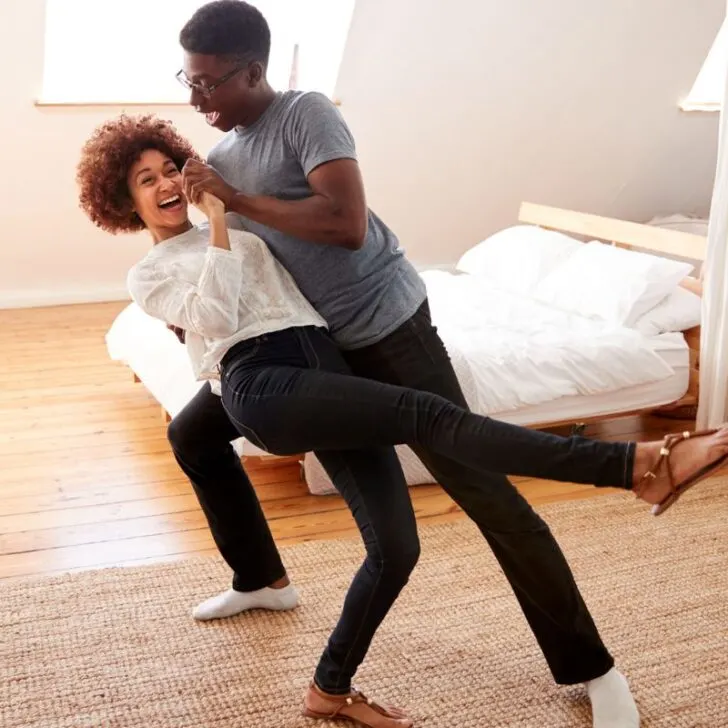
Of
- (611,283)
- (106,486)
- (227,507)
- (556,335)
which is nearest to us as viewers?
(227,507)

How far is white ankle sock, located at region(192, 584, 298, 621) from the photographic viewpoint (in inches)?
94.0

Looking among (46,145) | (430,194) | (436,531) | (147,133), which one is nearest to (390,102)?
(430,194)

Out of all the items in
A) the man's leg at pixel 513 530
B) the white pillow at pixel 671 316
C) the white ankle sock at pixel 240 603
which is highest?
the man's leg at pixel 513 530

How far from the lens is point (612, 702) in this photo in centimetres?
196

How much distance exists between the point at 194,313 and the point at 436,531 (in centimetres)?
124

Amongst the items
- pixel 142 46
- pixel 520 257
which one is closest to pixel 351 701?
pixel 520 257

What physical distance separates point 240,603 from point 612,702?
86 cm

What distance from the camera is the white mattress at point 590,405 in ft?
10.1

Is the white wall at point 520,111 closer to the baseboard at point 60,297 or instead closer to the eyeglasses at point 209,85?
the baseboard at point 60,297

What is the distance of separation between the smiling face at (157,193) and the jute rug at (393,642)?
90 cm

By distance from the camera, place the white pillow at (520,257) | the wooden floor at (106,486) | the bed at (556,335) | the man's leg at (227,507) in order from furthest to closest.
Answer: the white pillow at (520,257) < the bed at (556,335) < the wooden floor at (106,486) < the man's leg at (227,507)

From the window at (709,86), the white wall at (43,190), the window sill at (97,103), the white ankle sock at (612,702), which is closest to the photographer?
the white ankle sock at (612,702)

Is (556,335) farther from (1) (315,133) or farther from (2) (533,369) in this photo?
(1) (315,133)

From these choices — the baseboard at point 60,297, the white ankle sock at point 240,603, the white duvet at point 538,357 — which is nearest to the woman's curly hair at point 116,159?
the white ankle sock at point 240,603
